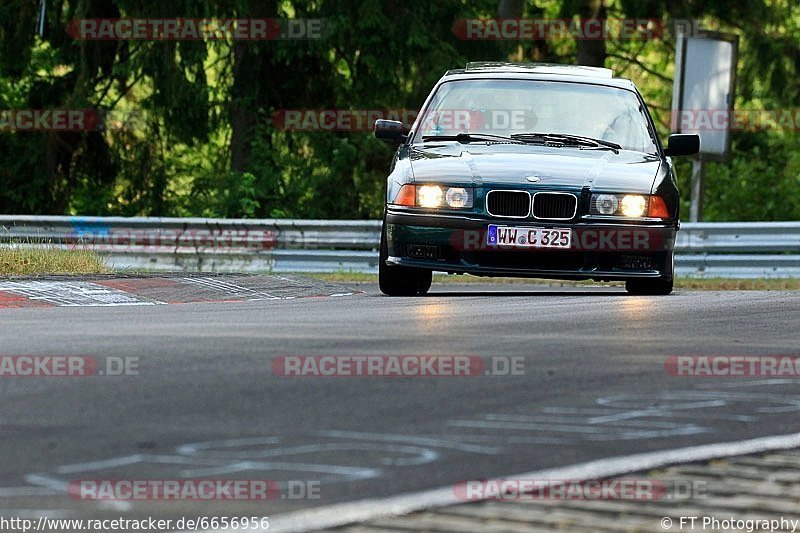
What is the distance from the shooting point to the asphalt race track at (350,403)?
19.0 ft

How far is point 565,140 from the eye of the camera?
43.3 ft

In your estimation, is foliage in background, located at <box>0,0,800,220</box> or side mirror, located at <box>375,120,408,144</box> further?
foliage in background, located at <box>0,0,800,220</box>

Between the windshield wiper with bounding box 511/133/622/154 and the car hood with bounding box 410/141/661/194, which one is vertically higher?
the windshield wiper with bounding box 511/133/622/154

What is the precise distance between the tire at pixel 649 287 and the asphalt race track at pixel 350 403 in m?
1.94

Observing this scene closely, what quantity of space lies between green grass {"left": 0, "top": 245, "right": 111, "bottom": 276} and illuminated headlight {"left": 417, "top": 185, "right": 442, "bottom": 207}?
4255mm

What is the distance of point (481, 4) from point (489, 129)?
17050mm

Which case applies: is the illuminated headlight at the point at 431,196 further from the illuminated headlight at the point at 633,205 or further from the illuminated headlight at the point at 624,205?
the illuminated headlight at the point at 633,205

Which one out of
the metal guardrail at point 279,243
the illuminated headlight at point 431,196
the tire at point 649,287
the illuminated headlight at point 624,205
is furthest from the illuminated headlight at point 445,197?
the metal guardrail at point 279,243

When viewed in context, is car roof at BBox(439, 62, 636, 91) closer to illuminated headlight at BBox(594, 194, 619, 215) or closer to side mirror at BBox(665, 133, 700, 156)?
side mirror at BBox(665, 133, 700, 156)

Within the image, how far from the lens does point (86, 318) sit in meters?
10.9

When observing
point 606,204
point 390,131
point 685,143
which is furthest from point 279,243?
point 606,204

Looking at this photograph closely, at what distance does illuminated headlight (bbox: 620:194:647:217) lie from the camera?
12195 mm

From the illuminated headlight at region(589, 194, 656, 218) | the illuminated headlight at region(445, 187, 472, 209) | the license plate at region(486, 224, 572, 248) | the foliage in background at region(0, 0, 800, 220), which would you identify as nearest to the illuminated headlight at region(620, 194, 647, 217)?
the illuminated headlight at region(589, 194, 656, 218)

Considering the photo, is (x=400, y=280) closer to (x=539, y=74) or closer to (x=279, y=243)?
(x=539, y=74)
